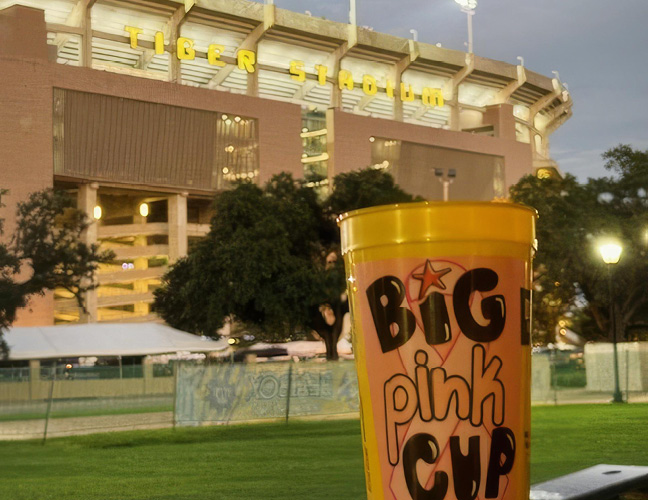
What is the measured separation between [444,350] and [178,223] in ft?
245

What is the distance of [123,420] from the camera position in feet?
81.5

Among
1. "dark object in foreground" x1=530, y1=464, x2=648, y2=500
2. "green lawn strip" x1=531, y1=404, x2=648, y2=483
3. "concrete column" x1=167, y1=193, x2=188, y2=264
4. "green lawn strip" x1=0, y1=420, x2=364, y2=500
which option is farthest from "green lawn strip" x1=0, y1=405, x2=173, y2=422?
"concrete column" x1=167, y1=193, x2=188, y2=264

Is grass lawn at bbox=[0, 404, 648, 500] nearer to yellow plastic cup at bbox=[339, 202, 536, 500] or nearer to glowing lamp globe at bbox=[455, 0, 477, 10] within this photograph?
yellow plastic cup at bbox=[339, 202, 536, 500]

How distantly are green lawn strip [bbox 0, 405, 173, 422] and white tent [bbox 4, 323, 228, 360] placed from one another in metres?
5.01

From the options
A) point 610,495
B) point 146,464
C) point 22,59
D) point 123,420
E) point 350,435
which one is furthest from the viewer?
point 22,59

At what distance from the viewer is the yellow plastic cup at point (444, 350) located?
287 cm

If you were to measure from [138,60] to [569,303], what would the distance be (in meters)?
43.0

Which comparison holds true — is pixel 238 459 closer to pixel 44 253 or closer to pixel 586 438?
pixel 586 438

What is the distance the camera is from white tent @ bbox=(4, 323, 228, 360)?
30.9 meters

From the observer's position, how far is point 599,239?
1662 inches

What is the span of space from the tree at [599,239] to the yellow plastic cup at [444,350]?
38.2 metres

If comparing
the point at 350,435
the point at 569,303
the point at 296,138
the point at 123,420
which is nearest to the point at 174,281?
the point at 569,303

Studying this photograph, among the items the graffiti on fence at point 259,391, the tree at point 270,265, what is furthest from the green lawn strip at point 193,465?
the tree at point 270,265

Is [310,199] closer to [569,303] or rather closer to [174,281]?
[174,281]
